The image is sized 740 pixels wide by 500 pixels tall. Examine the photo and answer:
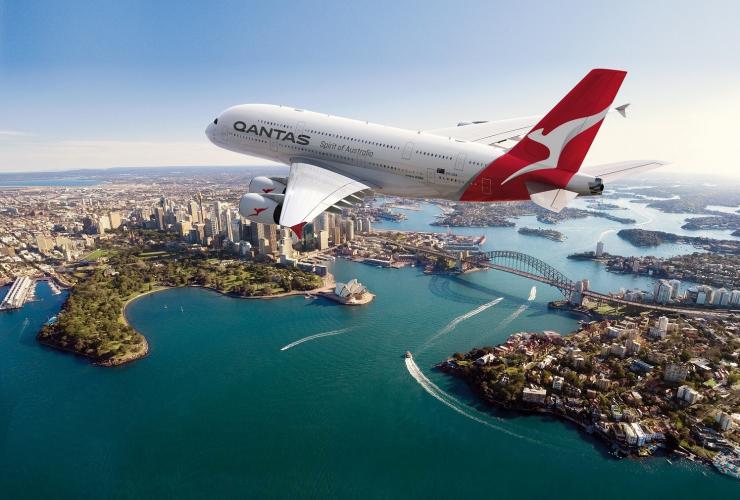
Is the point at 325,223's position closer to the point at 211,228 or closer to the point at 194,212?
the point at 211,228

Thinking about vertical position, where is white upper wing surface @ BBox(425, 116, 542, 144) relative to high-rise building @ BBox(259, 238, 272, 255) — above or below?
above

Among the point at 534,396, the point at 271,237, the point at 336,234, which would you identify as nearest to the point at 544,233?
the point at 336,234

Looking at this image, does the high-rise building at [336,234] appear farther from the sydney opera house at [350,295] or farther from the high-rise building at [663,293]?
the high-rise building at [663,293]

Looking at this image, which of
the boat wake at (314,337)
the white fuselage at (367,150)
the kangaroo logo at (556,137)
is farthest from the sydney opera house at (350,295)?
the kangaroo logo at (556,137)

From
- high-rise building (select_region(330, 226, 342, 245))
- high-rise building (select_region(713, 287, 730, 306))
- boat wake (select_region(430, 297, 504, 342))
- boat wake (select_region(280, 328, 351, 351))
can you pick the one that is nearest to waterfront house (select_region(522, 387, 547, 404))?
boat wake (select_region(430, 297, 504, 342))

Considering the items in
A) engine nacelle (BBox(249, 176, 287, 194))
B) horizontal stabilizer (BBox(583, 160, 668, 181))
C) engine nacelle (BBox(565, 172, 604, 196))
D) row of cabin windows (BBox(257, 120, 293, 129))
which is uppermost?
row of cabin windows (BBox(257, 120, 293, 129))

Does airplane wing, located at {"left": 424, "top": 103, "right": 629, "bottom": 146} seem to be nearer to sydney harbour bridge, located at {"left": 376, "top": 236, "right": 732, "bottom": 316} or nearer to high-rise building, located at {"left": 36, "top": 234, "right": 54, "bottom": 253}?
sydney harbour bridge, located at {"left": 376, "top": 236, "right": 732, "bottom": 316}
